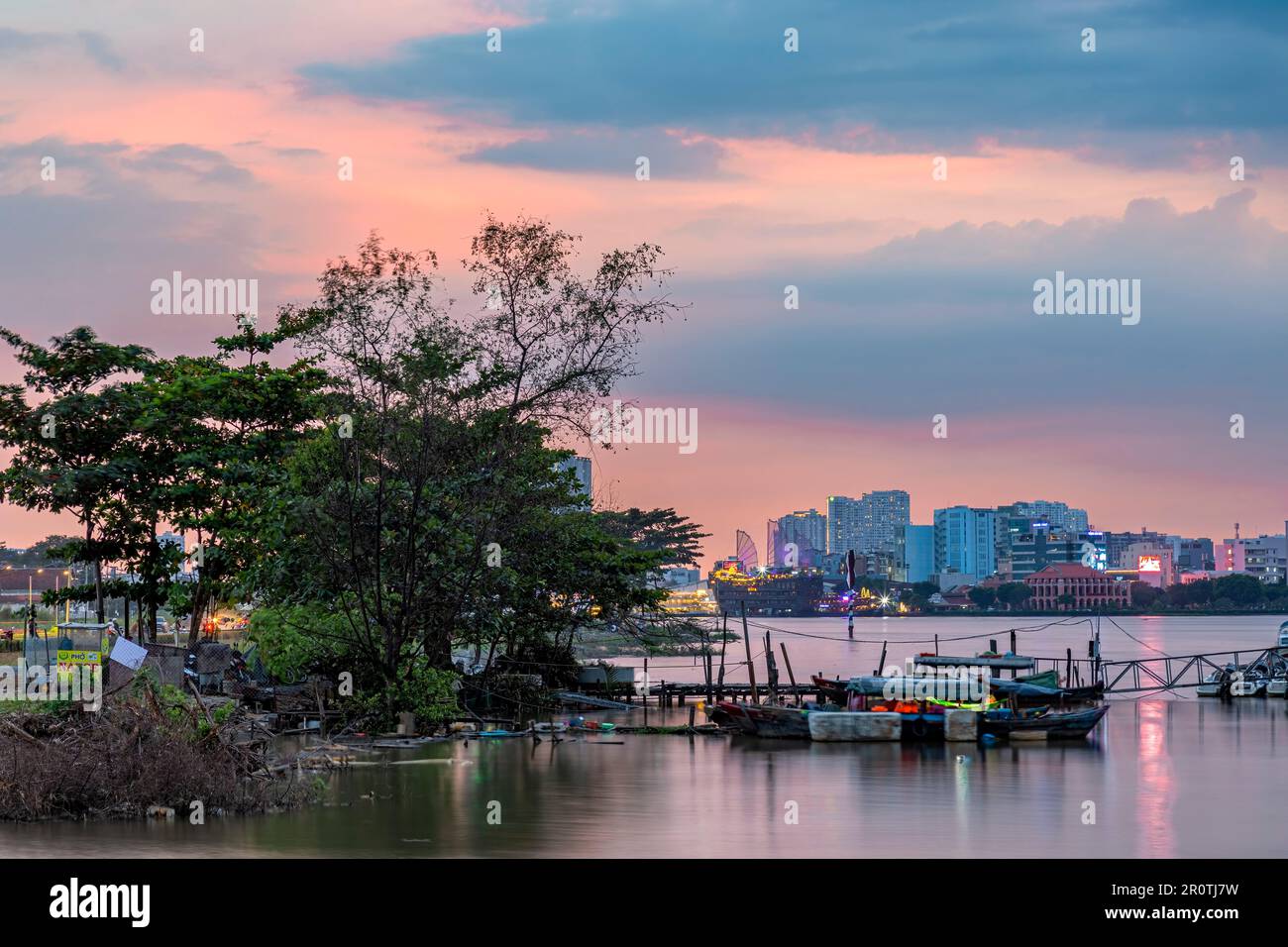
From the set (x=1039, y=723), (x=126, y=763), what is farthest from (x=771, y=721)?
(x=126, y=763)

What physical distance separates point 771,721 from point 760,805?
1273 centimetres

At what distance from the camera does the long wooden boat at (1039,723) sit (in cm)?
4766

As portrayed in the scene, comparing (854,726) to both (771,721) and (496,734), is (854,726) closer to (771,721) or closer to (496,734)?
(771,721)

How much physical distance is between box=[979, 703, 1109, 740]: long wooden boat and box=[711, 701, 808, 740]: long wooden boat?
19.0ft

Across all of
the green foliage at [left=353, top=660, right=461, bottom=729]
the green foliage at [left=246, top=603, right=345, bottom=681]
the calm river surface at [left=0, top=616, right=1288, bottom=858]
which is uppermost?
the green foliage at [left=246, top=603, right=345, bottom=681]

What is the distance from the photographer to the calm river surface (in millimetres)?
27969

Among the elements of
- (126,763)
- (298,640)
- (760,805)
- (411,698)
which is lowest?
(760,805)

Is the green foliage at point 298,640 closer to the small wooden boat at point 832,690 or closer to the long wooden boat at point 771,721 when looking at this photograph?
the long wooden boat at point 771,721

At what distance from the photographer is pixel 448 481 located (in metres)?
46.3

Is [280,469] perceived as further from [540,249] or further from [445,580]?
[540,249]

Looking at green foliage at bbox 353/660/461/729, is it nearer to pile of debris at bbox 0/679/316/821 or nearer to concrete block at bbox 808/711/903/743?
concrete block at bbox 808/711/903/743

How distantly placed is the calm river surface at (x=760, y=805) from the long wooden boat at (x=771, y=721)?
50 centimetres

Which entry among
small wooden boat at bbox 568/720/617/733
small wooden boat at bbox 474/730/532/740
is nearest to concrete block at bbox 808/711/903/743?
small wooden boat at bbox 568/720/617/733

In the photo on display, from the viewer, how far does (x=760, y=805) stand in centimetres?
3491
